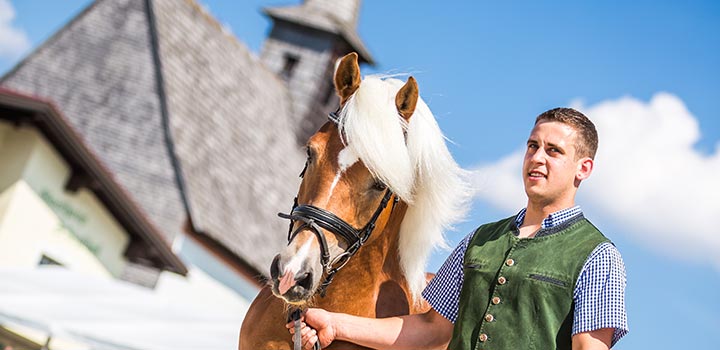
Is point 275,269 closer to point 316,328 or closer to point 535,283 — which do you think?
point 316,328

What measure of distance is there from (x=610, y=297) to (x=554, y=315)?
0.18 metres

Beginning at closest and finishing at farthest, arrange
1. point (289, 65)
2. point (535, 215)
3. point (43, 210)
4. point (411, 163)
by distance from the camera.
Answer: point (535, 215) → point (411, 163) → point (43, 210) → point (289, 65)

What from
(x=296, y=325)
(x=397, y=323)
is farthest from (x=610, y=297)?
(x=296, y=325)

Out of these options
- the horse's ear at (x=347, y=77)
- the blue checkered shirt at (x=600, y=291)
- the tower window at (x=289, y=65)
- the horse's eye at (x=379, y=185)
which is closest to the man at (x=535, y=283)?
the blue checkered shirt at (x=600, y=291)

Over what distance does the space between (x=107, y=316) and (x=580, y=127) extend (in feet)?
20.3

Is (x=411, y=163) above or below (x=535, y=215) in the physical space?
above

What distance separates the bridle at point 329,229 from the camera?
2949 mm

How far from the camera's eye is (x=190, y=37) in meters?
26.3

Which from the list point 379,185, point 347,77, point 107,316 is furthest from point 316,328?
point 107,316

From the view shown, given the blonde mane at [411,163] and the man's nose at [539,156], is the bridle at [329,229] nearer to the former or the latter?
the blonde mane at [411,163]

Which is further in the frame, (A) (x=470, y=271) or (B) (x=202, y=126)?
(B) (x=202, y=126)

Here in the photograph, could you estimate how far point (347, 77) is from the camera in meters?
3.40

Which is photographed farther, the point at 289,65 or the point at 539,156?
the point at 289,65

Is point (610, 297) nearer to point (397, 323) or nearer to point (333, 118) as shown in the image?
point (397, 323)
